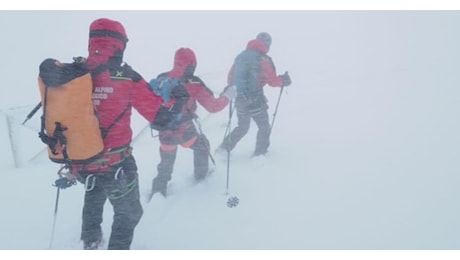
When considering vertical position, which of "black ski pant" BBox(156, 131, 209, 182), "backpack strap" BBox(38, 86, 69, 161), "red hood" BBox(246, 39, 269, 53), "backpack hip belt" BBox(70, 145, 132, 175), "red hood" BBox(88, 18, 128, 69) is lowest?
"black ski pant" BBox(156, 131, 209, 182)

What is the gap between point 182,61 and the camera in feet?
13.6

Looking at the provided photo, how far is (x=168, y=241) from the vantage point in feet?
13.0

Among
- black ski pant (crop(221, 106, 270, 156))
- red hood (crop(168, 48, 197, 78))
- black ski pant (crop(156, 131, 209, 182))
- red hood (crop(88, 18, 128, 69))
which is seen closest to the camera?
red hood (crop(88, 18, 128, 69))

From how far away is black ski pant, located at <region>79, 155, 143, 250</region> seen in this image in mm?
3184

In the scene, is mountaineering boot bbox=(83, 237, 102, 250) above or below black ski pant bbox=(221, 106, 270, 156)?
below

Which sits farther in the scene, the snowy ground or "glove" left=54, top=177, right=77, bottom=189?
the snowy ground

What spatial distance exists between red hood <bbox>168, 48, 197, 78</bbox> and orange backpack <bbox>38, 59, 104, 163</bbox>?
149cm

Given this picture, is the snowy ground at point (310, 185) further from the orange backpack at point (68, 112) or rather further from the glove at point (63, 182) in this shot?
the orange backpack at point (68, 112)

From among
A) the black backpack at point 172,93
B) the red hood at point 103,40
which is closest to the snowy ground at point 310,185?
the black backpack at point 172,93

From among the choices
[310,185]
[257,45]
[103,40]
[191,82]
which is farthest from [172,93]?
[310,185]

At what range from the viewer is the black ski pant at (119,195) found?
3.18 metres

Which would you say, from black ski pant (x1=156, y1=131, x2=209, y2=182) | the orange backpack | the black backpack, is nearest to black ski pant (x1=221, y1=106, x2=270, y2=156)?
black ski pant (x1=156, y1=131, x2=209, y2=182)

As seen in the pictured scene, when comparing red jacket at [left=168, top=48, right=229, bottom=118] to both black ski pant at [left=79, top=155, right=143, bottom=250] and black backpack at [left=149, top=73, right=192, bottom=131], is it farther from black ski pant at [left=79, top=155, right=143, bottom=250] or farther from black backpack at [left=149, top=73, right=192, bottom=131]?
black ski pant at [left=79, top=155, right=143, bottom=250]

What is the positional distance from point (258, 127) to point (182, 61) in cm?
207
